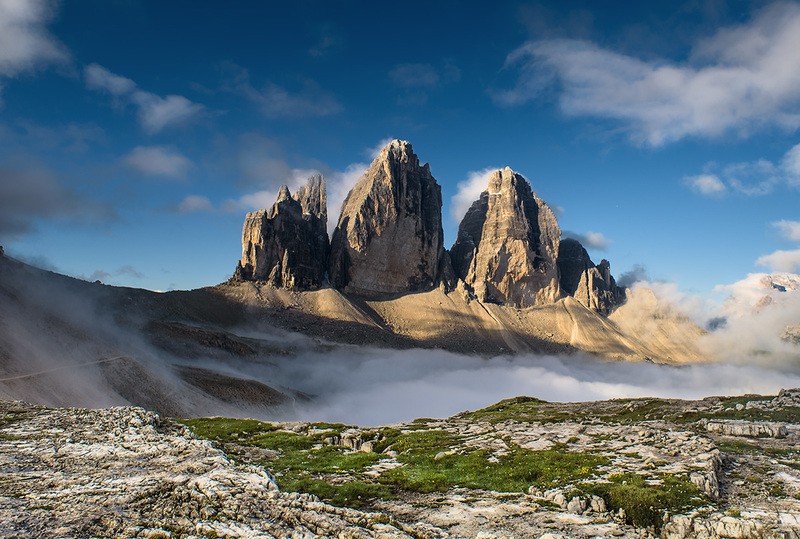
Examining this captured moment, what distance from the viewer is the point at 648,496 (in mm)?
16688

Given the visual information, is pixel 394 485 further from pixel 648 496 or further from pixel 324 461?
pixel 648 496

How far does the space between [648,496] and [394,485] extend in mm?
9790

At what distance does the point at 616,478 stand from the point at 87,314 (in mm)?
165184

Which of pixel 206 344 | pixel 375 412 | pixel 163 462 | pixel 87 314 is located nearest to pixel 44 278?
pixel 87 314

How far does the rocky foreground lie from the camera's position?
13555 millimetres

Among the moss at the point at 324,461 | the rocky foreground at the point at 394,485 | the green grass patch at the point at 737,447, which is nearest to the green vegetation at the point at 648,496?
the rocky foreground at the point at 394,485

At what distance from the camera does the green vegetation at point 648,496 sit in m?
15.8

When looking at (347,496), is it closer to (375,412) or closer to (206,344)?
(375,412)

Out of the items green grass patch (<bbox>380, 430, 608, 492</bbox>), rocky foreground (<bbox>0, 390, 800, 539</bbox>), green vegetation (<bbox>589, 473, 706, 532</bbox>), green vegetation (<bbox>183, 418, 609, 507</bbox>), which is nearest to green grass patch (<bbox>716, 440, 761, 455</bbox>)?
rocky foreground (<bbox>0, 390, 800, 539</bbox>)

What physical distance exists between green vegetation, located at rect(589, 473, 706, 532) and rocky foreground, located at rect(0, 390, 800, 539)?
0.20 feet

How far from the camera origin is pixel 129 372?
4063 inches

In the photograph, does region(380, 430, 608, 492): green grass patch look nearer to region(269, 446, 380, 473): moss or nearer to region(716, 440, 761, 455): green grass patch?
region(269, 446, 380, 473): moss

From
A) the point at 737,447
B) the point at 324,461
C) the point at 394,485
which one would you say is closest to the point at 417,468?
the point at 394,485

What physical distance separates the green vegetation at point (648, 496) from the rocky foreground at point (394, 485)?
61 millimetres
